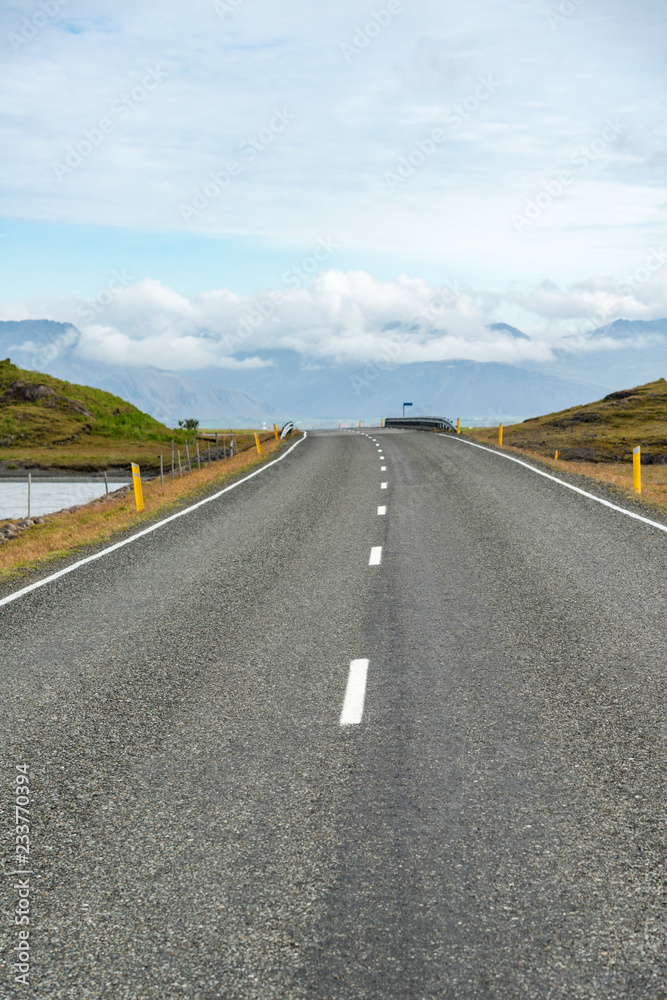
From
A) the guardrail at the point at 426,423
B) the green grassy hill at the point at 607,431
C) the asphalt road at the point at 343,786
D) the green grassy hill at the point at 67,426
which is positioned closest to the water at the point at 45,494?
the green grassy hill at the point at 67,426

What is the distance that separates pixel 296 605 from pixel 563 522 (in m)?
6.78

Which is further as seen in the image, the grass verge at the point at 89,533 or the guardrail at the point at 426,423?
the guardrail at the point at 426,423

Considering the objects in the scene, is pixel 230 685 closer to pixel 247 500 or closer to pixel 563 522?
pixel 563 522

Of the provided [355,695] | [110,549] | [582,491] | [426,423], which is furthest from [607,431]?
[355,695]

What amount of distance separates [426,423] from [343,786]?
5441cm

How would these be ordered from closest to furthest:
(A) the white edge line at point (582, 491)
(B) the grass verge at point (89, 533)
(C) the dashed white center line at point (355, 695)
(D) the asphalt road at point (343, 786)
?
(D) the asphalt road at point (343, 786) → (C) the dashed white center line at point (355, 695) → (B) the grass verge at point (89, 533) → (A) the white edge line at point (582, 491)

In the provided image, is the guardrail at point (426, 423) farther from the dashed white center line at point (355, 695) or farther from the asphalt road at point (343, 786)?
the dashed white center line at point (355, 695)

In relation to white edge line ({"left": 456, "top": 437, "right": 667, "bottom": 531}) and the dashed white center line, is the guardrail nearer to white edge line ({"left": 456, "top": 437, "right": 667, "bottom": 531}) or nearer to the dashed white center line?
white edge line ({"left": 456, "top": 437, "right": 667, "bottom": 531})

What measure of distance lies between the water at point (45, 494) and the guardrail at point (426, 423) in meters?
20.2

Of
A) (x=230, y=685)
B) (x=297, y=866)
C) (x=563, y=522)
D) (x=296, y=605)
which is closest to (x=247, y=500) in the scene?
(x=563, y=522)

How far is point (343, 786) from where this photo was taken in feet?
15.3

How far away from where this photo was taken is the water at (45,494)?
1529 inches

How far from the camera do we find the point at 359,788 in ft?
15.2

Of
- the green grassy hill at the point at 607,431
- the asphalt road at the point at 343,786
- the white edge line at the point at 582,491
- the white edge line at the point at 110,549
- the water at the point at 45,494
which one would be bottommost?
the water at the point at 45,494
